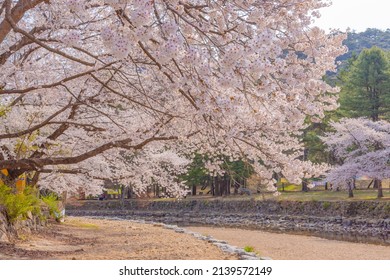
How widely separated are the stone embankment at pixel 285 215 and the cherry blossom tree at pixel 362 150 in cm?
186

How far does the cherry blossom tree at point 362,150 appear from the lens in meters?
23.9

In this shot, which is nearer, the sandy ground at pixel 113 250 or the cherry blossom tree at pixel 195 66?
the cherry blossom tree at pixel 195 66

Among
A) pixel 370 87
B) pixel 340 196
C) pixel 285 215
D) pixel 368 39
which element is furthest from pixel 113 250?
pixel 368 39

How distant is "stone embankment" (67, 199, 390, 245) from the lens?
763 inches

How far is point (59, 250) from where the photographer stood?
8805 millimetres

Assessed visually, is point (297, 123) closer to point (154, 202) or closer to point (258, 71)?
point (258, 71)

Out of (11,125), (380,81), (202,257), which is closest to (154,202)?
(380,81)

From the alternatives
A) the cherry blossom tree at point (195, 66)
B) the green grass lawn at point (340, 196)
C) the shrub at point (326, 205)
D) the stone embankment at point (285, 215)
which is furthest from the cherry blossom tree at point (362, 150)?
the cherry blossom tree at point (195, 66)

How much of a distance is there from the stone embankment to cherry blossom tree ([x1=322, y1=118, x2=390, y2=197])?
1.86m

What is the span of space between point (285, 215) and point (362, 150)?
5.54 metres

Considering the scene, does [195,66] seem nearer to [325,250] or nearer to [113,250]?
[113,250]

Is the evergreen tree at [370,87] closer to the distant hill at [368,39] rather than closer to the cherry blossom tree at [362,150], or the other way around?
the cherry blossom tree at [362,150]

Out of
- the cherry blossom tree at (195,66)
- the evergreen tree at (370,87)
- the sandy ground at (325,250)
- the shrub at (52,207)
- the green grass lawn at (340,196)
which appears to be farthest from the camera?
the evergreen tree at (370,87)

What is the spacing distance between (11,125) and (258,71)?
859 centimetres
